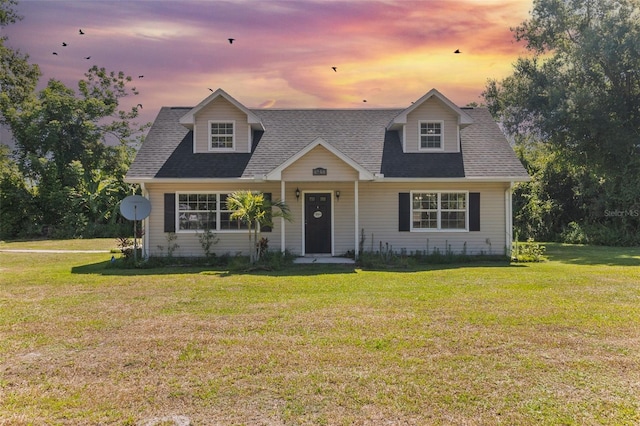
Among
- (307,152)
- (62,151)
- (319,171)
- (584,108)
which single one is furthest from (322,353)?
(62,151)

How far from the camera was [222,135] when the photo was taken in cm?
1608

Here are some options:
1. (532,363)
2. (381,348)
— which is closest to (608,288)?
(532,363)

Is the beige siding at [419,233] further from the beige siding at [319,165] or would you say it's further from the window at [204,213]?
the window at [204,213]

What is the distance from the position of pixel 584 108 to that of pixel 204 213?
17710mm

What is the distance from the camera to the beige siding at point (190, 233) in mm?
15062

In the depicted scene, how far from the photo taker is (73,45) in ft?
57.0

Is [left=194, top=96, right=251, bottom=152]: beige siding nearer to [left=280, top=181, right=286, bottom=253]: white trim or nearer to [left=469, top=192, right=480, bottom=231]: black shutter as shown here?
[left=280, top=181, right=286, bottom=253]: white trim

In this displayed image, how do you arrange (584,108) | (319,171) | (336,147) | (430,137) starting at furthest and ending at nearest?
(584,108)
(336,147)
(430,137)
(319,171)

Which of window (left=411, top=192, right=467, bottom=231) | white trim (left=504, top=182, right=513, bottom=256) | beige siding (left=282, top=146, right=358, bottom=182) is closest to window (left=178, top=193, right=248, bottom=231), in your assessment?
beige siding (left=282, top=146, right=358, bottom=182)

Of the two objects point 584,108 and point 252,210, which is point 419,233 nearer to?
point 252,210

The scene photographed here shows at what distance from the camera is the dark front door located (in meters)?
15.5

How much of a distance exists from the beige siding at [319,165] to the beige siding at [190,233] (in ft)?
3.98

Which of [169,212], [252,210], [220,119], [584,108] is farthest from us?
[584,108]

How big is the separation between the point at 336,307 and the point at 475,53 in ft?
26.6
